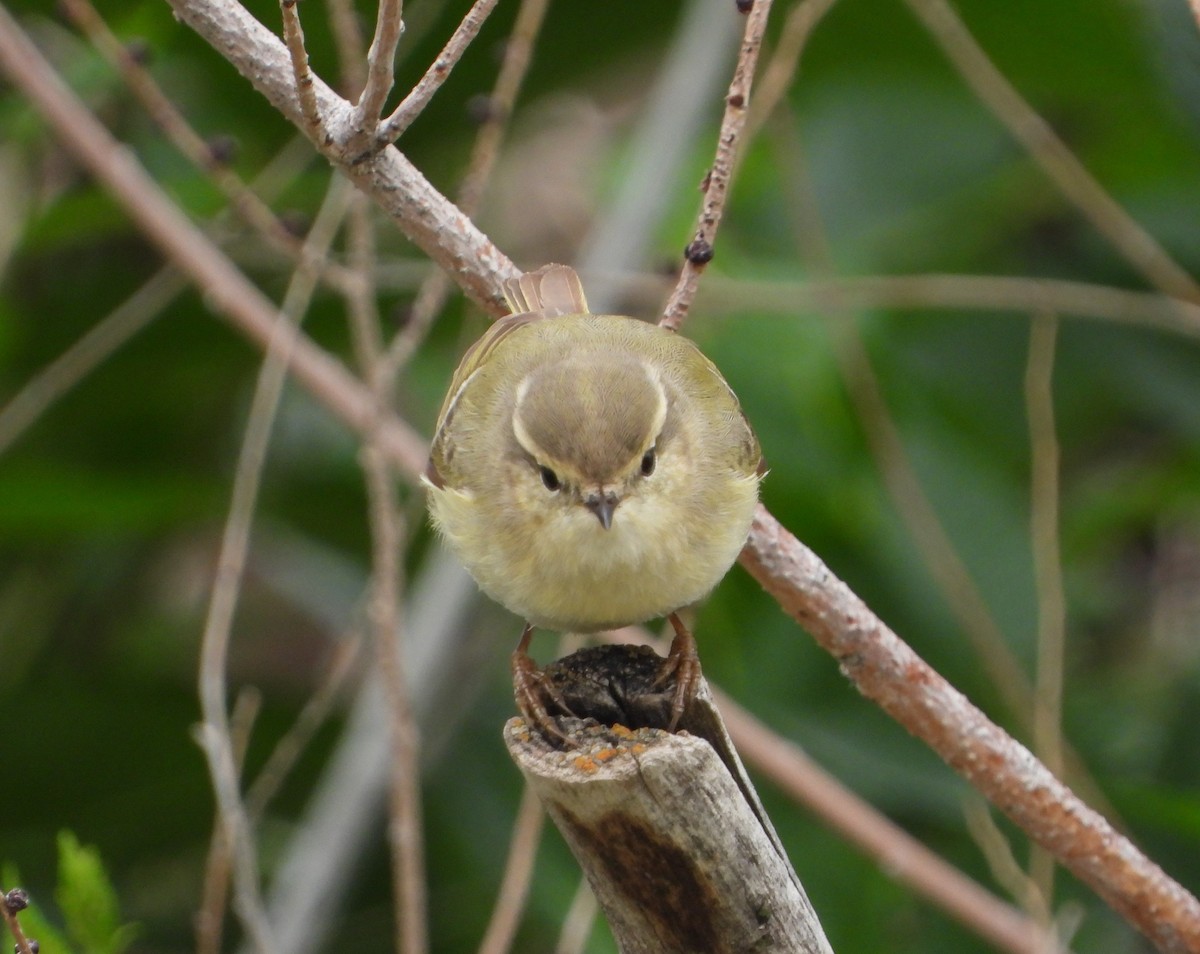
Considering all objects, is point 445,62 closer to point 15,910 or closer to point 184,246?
point 15,910

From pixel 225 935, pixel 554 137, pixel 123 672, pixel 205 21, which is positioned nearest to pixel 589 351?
pixel 205 21

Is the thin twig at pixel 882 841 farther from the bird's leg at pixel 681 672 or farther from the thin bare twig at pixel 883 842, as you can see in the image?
the bird's leg at pixel 681 672

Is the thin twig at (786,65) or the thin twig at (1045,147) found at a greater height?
the thin twig at (1045,147)

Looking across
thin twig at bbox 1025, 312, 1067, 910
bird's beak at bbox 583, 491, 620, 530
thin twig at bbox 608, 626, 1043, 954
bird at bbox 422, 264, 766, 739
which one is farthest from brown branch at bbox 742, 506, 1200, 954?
thin twig at bbox 608, 626, 1043, 954

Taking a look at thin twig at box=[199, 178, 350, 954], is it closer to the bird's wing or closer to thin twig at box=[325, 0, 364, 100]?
thin twig at box=[325, 0, 364, 100]

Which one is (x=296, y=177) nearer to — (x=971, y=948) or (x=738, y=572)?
(x=738, y=572)

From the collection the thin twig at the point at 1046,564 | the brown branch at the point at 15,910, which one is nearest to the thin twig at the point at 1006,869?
the thin twig at the point at 1046,564
